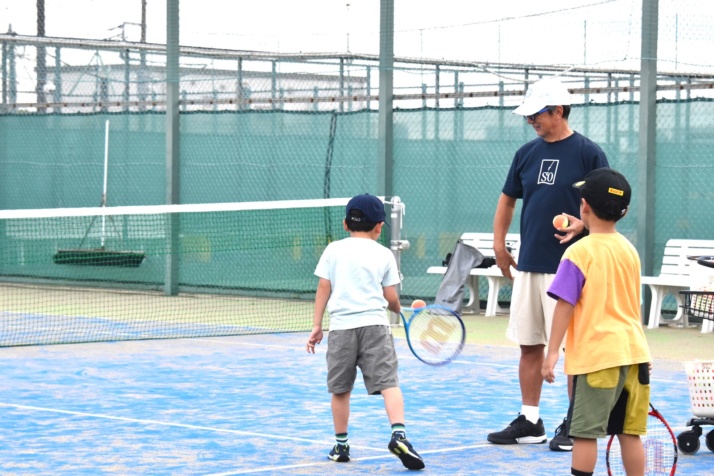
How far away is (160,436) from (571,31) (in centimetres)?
885

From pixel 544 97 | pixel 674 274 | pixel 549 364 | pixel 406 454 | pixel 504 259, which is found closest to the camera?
pixel 549 364

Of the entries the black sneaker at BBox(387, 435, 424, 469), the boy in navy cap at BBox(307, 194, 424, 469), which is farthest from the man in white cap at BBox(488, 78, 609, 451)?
the black sneaker at BBox(387, 435, 424, 469)

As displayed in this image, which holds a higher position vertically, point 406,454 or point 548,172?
point 548,172

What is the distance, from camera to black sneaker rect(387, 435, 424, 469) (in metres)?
6.05

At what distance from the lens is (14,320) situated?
44.0 ft

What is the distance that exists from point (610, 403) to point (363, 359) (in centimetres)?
161

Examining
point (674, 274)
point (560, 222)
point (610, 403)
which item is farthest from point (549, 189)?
point (674, 274)

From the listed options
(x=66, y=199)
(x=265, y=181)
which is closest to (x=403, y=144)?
(x=265, y=181)

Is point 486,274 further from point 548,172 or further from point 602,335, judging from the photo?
point 602,335

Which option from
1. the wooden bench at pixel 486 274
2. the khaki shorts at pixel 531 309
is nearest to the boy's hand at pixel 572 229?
the khaki shorts at pixel 531 309

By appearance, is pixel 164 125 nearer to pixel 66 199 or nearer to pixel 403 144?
pixel 66 199

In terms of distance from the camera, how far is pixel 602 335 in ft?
16.8

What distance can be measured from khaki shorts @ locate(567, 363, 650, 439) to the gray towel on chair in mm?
8559

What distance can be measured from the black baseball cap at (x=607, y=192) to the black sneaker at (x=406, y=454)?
1.52m
